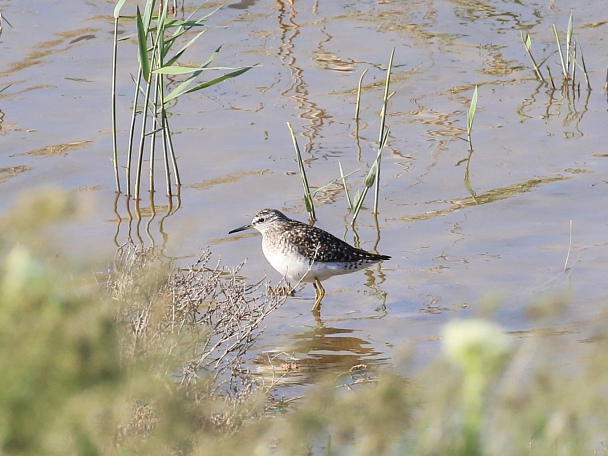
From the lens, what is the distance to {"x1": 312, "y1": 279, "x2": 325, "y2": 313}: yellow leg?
7.04 metres

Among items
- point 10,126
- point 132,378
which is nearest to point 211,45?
point 10,126

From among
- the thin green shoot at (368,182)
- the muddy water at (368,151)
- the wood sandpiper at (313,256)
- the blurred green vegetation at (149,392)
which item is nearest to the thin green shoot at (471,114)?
the muddy water at (368,151)

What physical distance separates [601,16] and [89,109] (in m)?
6.72

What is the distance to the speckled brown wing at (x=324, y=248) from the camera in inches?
280

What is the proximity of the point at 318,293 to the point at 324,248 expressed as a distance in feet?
1.09

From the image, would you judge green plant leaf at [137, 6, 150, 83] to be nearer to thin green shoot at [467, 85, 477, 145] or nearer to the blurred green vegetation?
thin green shoot at [467, 85, 477, 145]

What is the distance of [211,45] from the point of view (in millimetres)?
12672

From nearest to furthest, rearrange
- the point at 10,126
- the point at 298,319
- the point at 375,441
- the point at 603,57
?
the point at 375,441, the point at 298,319, the point at 10,126, the point at 603,57

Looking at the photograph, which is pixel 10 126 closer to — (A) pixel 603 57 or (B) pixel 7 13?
(B) pixel 7 13

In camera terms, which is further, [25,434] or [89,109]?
[89,109]

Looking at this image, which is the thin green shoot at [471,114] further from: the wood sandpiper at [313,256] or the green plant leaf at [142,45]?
the green plant leaf at [142,45]

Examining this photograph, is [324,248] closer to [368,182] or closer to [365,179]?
[368,182]

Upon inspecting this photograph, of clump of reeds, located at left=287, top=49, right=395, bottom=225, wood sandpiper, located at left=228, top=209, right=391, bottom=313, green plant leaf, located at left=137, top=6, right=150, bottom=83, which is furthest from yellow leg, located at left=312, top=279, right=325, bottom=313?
green plant leaf, located at left=137, top=6, right=150, bottom=83

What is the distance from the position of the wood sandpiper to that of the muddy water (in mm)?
217
